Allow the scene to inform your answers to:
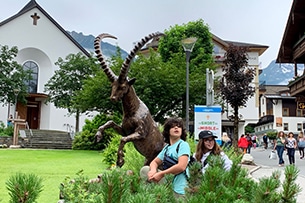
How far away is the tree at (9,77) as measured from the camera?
33531 millimetres

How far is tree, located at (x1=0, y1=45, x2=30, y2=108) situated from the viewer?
33.5 metres

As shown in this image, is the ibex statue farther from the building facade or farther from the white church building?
the building facade

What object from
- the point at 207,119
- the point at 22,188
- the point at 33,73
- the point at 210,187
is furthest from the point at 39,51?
the point at 22,188

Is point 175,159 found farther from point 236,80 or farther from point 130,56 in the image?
point 236,80

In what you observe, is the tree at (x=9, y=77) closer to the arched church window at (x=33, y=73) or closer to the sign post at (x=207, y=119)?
the arched church window at (x=33, y=73)

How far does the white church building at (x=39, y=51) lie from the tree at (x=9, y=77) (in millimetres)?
4096

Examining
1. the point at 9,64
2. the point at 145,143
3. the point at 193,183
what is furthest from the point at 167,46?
the point at 193,183

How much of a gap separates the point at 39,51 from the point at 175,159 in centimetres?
3951

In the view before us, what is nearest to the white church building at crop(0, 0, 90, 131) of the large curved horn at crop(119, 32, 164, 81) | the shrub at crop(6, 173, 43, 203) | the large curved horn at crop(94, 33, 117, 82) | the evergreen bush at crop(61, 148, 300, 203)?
the large curved horn at crop(94, 33, 117, 82)

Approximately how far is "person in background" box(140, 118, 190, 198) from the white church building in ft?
121

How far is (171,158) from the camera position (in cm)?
380

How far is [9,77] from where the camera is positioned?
34188 millimetres

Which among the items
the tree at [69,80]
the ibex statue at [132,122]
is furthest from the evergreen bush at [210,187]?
the tree at [69,80]

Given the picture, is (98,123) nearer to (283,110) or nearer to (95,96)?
(95,96)
